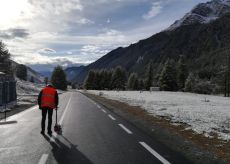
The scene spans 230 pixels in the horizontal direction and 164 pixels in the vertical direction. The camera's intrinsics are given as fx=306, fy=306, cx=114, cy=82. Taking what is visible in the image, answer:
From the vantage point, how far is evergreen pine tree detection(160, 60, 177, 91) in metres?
81.8

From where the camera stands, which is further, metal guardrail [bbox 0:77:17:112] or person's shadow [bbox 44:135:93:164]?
metal guardrail [bbox 0:77:17:112]

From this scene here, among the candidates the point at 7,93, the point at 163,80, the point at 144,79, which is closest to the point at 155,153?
the point at 7,93

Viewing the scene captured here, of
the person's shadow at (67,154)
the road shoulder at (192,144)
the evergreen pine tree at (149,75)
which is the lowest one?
the road shoulder at (192,144)

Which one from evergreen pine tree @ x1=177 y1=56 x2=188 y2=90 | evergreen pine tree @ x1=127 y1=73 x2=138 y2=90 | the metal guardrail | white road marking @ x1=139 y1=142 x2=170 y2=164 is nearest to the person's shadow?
white road marking @ x1=139 y1=142 x2=170 y2=164

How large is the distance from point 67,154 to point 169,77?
76.6 meters

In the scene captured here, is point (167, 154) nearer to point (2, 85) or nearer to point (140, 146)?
point (140, 146)

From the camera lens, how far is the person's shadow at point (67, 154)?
23.7 feet

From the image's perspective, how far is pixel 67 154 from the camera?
8000mm

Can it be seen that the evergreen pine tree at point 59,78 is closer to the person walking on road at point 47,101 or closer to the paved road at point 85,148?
the person walking on road at point 47,101

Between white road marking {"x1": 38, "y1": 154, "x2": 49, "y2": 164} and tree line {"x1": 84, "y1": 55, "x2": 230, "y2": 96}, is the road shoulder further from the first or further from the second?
tree line {"x1": 84, "y1": 55, "x2": 230, "y2": 96}

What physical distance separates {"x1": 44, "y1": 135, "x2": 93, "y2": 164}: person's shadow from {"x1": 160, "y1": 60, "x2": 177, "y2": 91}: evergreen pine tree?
74067 millimetres

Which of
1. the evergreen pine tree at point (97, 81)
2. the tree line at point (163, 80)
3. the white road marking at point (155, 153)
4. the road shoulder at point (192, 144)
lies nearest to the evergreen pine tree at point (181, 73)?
the tree line at point (163, 80)

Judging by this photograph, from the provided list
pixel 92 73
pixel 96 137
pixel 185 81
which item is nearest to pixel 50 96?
pixel 96 137

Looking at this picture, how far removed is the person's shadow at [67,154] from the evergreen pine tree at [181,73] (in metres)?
79.3
